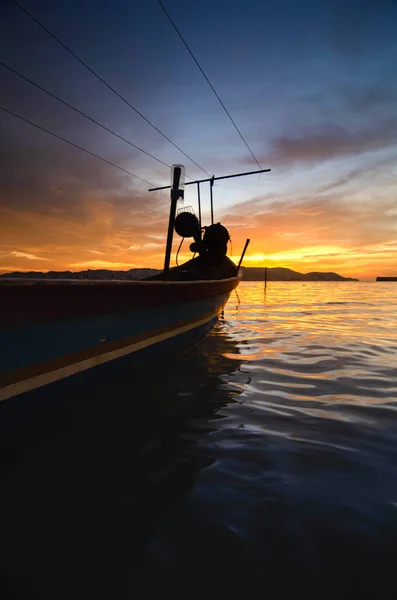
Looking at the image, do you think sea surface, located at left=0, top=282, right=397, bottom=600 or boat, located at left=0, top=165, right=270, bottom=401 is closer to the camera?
sea surface, located at left=0, top=282, right=397, bottom=600

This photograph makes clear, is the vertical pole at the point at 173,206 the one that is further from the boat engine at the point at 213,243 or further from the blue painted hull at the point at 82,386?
the boat engine at the point at 213,243

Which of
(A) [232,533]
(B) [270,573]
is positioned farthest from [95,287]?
(B) [270,573]

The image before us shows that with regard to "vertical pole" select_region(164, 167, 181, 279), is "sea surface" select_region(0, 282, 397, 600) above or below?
below

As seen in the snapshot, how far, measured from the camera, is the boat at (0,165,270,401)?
2.72 metres

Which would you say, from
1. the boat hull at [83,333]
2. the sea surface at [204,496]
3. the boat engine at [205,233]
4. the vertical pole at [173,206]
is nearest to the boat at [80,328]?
the boat hull at [83,333]

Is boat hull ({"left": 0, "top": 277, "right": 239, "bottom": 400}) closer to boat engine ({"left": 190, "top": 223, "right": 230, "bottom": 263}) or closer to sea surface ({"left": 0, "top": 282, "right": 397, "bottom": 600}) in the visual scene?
sea surface ({"left": 0, "top": 282, "right": 397, "bottom": 600})

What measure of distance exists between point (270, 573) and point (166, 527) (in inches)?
26.6

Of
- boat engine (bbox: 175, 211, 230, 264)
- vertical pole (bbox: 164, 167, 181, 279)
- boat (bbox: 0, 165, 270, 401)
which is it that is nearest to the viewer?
boat (bbox: 0, 165, 270, 401)

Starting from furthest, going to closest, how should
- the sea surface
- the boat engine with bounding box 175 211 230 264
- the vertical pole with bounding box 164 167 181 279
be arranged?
the boat engine with bounding box 175 211 230 264 → the vertical pole with bounding box 164 167 181 279 → the sea surface

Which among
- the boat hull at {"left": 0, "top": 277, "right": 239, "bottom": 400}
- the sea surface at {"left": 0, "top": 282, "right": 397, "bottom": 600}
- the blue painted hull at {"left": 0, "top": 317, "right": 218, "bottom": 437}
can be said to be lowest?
the sea surface at {"left": 0, "top": 282, "right": 397, "bottom": 600}

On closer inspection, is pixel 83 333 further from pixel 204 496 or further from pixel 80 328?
pixel 204 496

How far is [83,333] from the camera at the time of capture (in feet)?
11.3

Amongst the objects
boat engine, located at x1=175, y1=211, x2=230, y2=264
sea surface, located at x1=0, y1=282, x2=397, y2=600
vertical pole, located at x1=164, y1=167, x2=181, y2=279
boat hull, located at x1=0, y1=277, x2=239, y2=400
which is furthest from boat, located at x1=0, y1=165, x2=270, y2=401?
boat engine, located at x1=175, y1=211, x2=230, y2=264

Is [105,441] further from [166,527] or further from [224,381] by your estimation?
[224,381]
